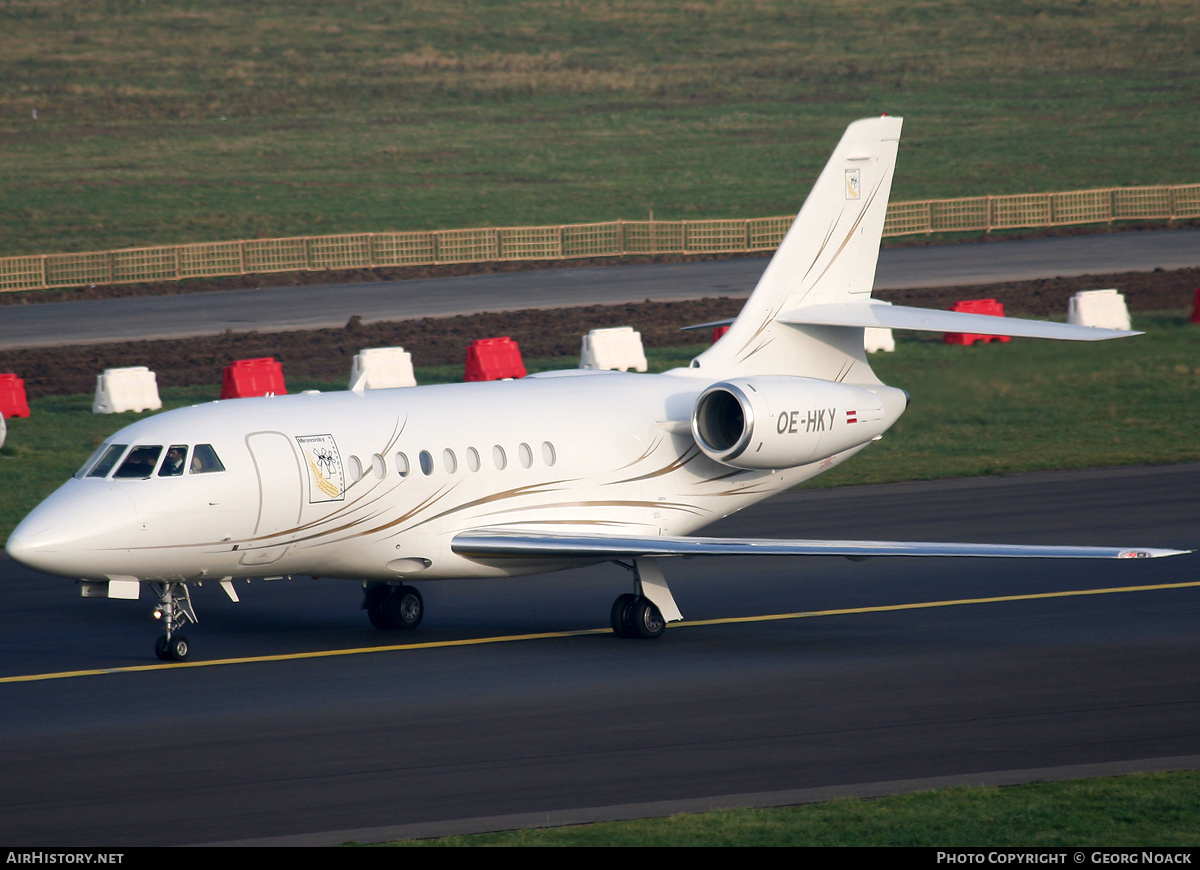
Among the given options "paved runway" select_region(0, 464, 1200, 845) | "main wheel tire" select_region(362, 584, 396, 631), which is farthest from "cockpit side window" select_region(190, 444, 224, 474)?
"main wheel tire" select_region(362, 584, 396, 631)

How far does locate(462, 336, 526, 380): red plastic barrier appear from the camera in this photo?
148ft

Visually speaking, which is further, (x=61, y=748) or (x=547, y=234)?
(x=547, y=234)

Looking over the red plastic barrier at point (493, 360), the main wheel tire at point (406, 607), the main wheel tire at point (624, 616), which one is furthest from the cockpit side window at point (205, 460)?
the red plastic barrier at point (493, 360)

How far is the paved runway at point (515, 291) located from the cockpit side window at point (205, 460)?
33803 millimetres

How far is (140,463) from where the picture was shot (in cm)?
2092

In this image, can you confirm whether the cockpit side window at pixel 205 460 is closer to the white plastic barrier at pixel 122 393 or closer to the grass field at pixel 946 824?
the grass field at pixel 946 824

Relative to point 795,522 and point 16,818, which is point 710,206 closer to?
point 795,522

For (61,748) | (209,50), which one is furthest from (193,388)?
(209,50)

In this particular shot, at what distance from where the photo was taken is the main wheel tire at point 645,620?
22.7 m

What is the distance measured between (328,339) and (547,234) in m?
29.7

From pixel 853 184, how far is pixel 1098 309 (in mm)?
26173

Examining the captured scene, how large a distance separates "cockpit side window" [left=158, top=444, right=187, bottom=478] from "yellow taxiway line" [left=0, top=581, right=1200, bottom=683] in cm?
241

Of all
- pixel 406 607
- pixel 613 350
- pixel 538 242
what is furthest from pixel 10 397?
pixel 538 242

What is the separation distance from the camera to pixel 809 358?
26.5 metres
